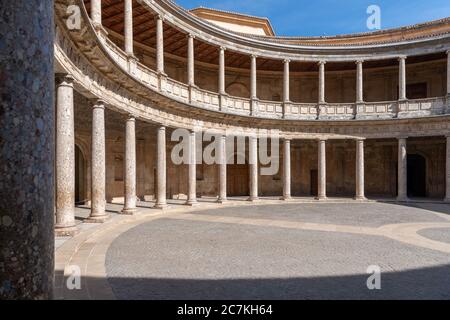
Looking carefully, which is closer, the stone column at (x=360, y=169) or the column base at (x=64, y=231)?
the column base at (x=64, y=231)

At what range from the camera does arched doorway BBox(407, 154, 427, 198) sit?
26062mm

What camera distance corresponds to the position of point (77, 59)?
9.78 metres

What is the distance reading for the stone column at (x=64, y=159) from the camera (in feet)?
29.2

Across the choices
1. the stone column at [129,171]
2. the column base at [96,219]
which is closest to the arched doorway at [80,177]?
the stone column at [129,171]

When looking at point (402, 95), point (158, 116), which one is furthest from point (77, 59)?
point (402, 95)

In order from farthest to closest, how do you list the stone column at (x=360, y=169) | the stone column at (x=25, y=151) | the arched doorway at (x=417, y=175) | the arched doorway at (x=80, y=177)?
the arched doorway at (x=417, y=175) → the stone column at (x=360, y=169) → the arched doorway at (x=80, y=177) → the stone column at (x=25, y=151)

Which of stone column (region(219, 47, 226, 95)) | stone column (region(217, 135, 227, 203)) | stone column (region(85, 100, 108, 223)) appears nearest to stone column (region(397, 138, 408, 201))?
stone column (region(217, 135, 227, 203))

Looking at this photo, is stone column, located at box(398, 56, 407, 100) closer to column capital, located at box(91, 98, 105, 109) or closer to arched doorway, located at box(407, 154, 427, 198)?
arched doorway, located at box(407, 154, 427, 198)

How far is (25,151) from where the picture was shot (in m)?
1.88

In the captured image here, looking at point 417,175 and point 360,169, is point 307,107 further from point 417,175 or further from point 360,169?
point 417,175

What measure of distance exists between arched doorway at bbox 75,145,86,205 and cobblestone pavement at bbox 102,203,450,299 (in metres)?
8.38

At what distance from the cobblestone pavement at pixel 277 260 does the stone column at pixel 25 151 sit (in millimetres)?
3730

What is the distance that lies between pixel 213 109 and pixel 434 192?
61.1 feet

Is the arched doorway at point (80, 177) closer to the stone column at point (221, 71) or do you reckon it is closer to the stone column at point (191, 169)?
the stone column at point (191, 169)
